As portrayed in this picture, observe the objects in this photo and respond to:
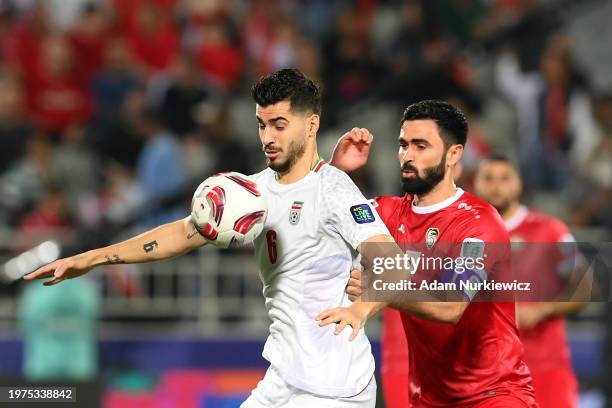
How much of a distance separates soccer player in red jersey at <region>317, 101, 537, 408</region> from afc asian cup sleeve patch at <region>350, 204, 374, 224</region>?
0.63 metres

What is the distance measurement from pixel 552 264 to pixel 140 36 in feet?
20.6

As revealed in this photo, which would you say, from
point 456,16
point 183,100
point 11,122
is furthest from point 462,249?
point 11,122

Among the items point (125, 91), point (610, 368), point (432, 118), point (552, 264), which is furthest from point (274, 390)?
point (125, 91)

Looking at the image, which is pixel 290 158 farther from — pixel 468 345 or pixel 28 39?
pixel 28 39

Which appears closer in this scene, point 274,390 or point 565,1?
point 274,390

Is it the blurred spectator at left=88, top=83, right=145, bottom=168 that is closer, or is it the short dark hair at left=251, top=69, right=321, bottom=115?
the short dark hair at left=251, top=69, right=321, bottom=115

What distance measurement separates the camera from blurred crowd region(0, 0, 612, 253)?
1116 centimetres

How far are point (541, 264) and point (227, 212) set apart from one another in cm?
304

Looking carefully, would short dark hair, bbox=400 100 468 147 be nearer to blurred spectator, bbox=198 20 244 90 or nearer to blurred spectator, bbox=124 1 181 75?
blurred spectator, bbox=198 20 244 90

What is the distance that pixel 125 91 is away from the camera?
1217 cm

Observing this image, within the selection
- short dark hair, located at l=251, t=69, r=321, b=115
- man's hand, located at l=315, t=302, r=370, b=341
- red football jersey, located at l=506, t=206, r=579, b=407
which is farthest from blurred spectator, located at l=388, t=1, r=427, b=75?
man's hand, located at l=315, t=302, r=370, b=341

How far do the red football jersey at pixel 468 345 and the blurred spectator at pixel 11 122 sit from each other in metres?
6.75

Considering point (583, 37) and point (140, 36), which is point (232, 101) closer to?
point (140, 36)

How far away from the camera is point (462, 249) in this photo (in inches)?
217
